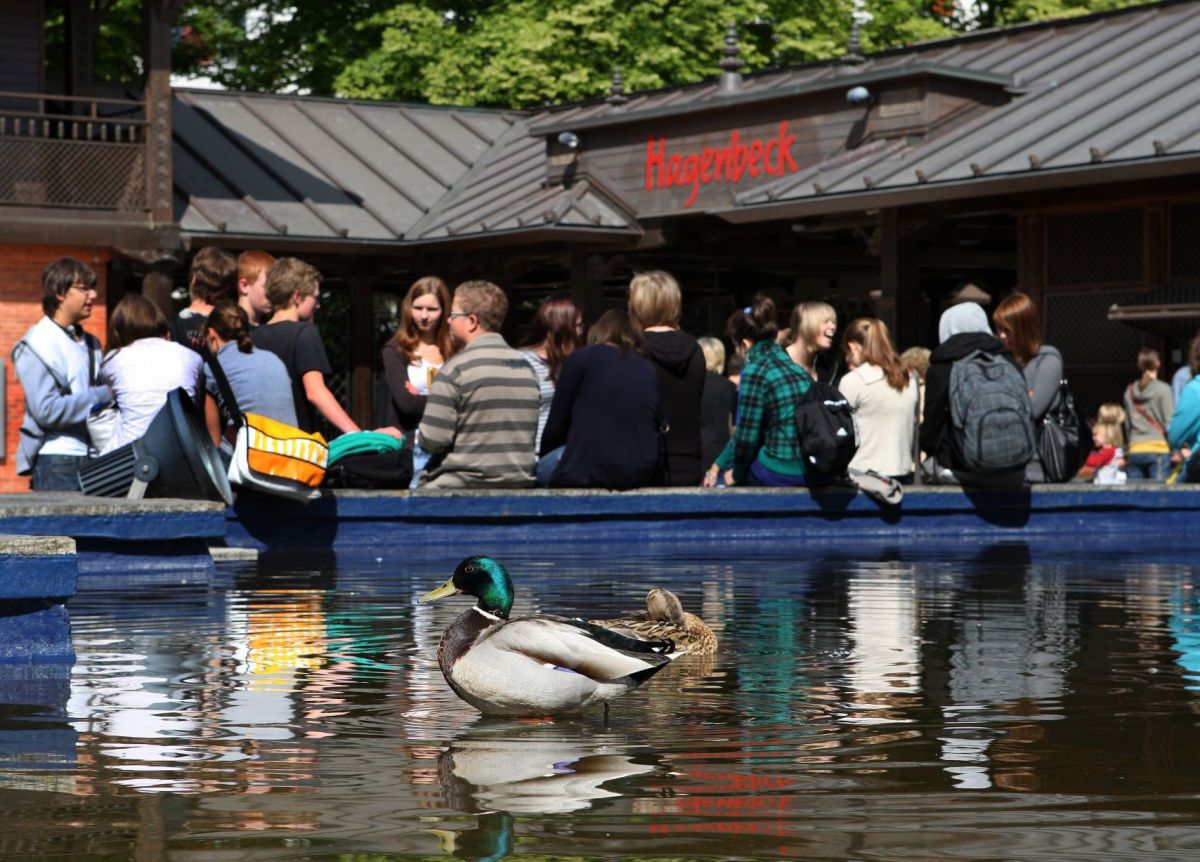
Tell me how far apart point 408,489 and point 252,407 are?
1.46 meters

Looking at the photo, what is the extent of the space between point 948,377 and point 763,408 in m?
1.42

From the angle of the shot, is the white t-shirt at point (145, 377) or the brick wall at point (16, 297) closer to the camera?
the white t-shirt at point (145, 377)

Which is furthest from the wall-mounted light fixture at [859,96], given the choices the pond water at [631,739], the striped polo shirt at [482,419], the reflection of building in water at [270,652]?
the reflection of building in water at [270,652]

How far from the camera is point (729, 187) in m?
23.9

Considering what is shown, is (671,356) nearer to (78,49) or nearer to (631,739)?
(631,739)

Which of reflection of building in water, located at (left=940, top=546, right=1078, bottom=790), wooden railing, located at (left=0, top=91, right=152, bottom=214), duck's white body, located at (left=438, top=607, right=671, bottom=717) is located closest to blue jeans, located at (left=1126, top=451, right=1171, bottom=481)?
reflection of building in water, located at (left=940, top=546, right=1078, bottom=790)

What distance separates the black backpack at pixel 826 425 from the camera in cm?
1349

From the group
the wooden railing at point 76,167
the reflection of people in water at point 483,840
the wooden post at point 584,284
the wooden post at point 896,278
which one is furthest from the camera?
the wooden post at point 584,284

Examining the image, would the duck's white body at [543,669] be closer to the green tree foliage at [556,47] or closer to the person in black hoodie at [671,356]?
the person in black hoodie at [671,356]

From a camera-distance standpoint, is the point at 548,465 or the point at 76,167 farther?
the point at 76,167

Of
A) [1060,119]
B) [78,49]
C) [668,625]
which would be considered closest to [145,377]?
[668,625]

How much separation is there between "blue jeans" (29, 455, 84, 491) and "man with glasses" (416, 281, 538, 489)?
2075 millimetres

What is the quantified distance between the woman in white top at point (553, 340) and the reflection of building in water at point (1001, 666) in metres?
3.03

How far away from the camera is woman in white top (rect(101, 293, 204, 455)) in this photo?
11.5 meters
